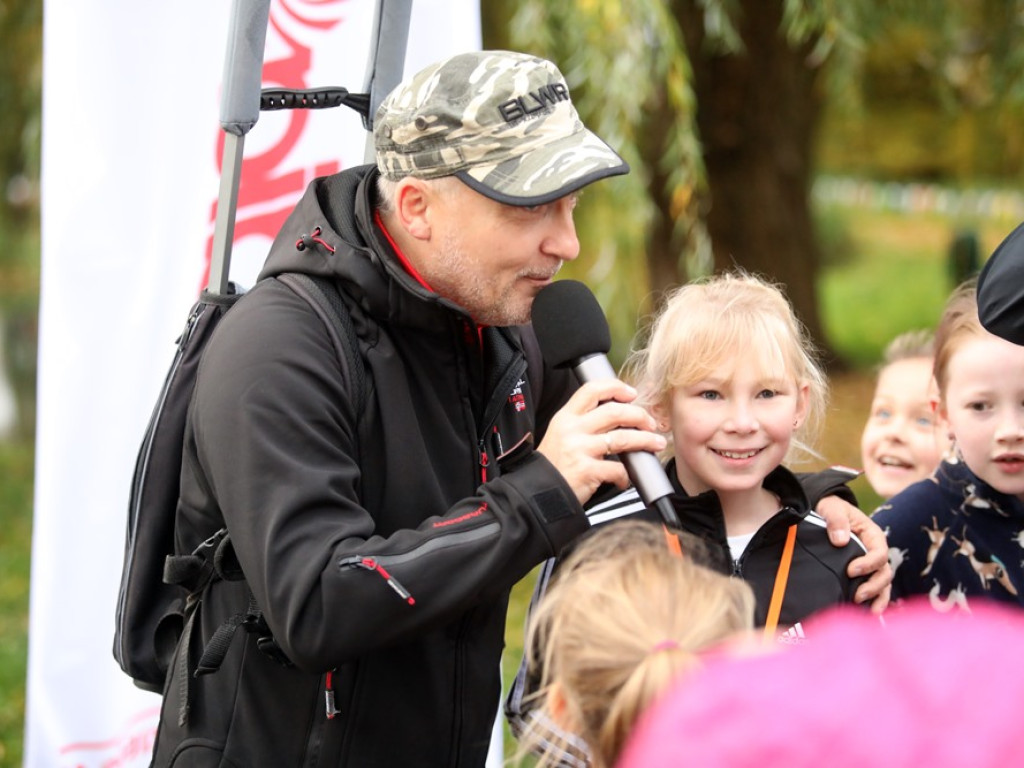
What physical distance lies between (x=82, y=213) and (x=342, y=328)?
159cm

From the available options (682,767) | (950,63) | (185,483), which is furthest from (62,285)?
(950,63)

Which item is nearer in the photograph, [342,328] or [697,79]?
[342,328]

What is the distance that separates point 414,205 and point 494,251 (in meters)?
0.18

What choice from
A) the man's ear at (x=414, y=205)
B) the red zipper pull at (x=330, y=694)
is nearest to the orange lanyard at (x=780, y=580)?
the red zipper pull at (x=330, y=694)

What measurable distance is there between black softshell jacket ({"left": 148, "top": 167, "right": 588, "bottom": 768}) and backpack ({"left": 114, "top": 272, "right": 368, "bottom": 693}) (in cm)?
3

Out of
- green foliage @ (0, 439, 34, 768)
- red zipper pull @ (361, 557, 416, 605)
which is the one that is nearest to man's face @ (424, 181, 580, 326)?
red zipper pull @ (361, 557, 416, 605)

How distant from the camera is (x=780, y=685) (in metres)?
1.26

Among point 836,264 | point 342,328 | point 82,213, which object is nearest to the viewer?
point 342,328

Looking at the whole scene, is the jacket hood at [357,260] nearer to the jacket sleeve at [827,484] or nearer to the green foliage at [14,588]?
the jacket sleeve at [827,484]

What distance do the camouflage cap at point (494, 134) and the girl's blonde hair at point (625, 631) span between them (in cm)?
74

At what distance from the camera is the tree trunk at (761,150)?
820cm

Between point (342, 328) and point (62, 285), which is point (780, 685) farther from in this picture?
point (62, 285)

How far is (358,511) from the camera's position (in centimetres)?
235

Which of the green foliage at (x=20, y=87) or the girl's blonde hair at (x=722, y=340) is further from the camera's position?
the green foliage at (x=20, y=87)
